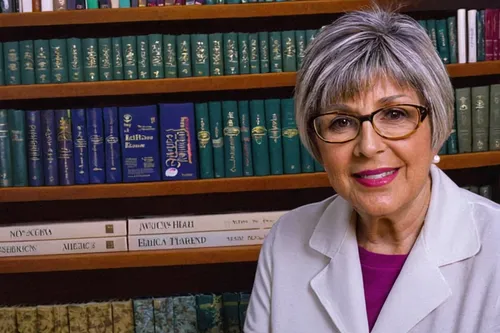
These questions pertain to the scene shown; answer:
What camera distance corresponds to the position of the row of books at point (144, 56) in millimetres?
2281

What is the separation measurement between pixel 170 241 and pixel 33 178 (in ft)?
1.60

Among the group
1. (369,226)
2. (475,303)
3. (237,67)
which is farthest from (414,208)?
(237,67)

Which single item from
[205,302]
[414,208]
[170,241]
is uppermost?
[414,208]

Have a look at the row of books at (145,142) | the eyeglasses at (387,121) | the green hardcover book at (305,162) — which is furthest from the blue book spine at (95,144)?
the eyeglasses at (387,121)

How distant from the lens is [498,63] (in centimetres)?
232

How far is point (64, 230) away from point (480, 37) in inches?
59.1

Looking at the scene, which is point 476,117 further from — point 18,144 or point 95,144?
point 18,144

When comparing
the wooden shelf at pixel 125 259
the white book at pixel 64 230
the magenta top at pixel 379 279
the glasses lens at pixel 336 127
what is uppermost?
the glasses lens at pixel 336 127

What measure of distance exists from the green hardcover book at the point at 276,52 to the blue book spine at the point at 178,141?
0.30 metres

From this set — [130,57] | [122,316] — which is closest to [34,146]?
[130,57]

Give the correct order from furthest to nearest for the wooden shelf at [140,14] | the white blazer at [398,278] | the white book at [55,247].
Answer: the white book at [55,247] → the wooden shelf at [140,14] → the white blazer at [398,278]

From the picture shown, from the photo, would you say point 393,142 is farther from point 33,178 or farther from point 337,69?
point 33,178

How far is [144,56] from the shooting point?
229cm

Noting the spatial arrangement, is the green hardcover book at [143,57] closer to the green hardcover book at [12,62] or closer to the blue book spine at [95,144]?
the blue book spine at [95,144]
